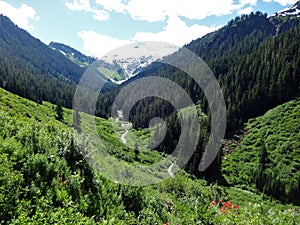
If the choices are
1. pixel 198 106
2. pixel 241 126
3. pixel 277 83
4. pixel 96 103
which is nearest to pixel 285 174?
pixel 241 126

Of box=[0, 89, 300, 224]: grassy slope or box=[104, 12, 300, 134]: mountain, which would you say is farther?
box=[104, 12, 300, 134]: mountain

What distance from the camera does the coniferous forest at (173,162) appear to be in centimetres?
1061

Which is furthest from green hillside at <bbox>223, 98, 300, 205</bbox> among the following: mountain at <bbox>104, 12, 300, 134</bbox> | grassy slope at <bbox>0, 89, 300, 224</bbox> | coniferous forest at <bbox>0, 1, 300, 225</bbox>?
grassy slope at <bbox>0, 89, 300, 224</bbox>

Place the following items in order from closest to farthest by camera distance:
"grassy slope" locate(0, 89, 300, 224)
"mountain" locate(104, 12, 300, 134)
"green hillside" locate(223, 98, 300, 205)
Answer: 1. "grassy slope" locate(0, 89, 300, 224)
2. "green hillside" locate(223, 98, 300, 205)
3. "mountain" locate(104, 12, 300, 134)

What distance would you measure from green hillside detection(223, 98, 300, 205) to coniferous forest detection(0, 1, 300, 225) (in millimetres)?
236

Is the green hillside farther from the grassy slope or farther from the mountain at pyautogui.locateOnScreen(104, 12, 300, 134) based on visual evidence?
the grassy slope

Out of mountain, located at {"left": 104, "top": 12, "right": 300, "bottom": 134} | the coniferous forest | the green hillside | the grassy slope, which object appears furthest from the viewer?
mountain, located at {"left": 104, "top": 12, "right": 300, "bottom": 134}

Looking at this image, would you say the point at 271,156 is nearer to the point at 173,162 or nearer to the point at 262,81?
the point at 173,162

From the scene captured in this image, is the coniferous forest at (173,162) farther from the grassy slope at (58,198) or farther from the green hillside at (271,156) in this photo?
the green hillside at (271,156)

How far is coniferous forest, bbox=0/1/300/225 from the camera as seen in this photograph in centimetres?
1061

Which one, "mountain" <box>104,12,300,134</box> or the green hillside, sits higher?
"mountain" <box>104,12,300,134</box>

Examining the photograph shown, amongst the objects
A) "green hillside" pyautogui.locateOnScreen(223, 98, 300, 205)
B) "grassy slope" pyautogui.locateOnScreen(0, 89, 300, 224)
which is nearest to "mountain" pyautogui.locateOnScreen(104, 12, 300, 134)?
"green hillside" pyautogui.locateOnScreen(223, 98, 300, 205)

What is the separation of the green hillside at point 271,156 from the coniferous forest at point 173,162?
236 millimetres

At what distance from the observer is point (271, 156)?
64.7 meters
